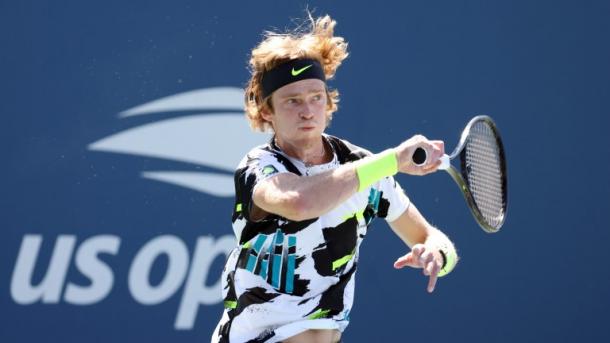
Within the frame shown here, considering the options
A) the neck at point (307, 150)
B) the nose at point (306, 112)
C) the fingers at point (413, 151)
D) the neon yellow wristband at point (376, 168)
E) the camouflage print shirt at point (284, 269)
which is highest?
the nose at point (306, 112)

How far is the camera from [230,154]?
5.05m

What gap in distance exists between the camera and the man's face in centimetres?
300

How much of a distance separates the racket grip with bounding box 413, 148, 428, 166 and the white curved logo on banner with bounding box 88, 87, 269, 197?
89.5 inches

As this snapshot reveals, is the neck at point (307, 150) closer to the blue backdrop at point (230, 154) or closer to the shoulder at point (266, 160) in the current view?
the shoulder at point (266, 160)

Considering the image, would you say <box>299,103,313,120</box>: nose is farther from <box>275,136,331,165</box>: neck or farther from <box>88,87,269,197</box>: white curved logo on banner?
<box>88,87,269,197</box>: white curved logo on banner

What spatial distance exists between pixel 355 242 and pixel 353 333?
2103mm

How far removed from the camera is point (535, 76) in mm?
5395

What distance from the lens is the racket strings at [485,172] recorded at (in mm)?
3295

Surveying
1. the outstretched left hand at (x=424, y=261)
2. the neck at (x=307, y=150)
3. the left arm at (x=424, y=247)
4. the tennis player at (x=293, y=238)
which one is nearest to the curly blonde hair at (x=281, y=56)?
the tennis player at (x=293, y=238)

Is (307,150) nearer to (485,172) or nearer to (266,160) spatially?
(266,160)

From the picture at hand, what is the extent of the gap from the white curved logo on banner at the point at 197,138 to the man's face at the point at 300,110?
1947 mm

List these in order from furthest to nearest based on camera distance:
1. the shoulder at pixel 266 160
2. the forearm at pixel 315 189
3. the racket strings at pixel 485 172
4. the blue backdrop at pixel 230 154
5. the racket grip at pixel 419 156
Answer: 1. the blue backdrop at pixel 230 154
2. the racket strings at pixel 485 172
3. the shoulder at pixel 266 160
4. the racket grip at pixel 419 156
5. the forearm at pixel 315 189

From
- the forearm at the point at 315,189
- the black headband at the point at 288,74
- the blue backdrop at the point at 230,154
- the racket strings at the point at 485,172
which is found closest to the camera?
the forearm at the point at 315,189

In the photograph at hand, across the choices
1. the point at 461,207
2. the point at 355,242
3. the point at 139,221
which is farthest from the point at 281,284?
the point at 461,207
